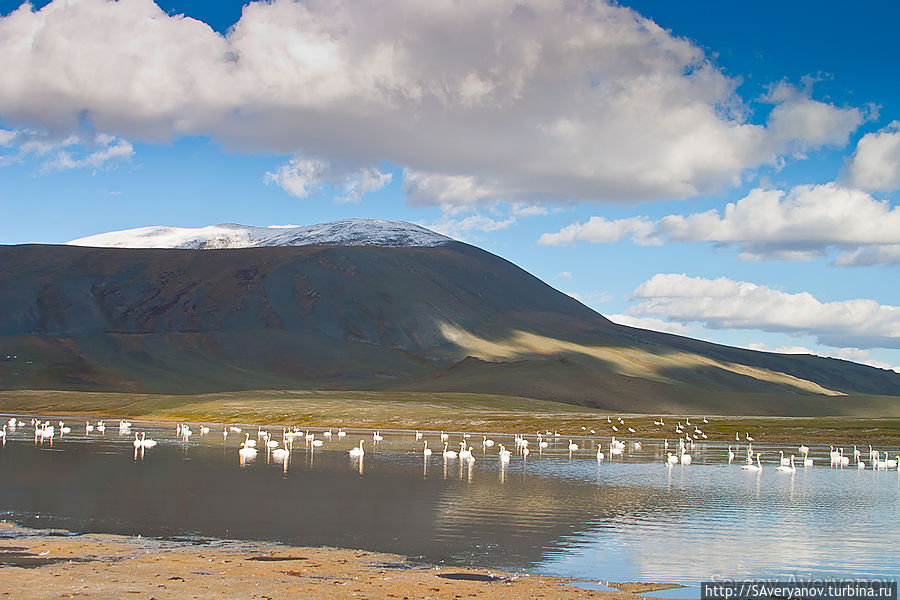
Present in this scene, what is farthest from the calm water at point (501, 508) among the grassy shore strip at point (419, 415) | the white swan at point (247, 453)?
the grassy shore strip at point (419, 415)

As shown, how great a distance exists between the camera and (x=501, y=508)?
3284cm

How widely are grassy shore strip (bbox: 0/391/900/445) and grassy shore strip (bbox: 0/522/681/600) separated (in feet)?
230

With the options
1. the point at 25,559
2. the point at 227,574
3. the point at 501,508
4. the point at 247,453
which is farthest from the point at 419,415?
the point at 227,574

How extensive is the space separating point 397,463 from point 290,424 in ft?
168

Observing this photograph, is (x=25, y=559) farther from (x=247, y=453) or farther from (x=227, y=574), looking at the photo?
(x=247, y=453)

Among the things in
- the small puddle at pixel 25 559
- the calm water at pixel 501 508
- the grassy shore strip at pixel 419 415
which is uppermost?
the grassy shore strip at pixel 419 415

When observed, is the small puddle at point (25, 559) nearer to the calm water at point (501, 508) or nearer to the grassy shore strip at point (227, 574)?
the grassy shore strip at point (227, 574)

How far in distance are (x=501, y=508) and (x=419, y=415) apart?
71920 millimetres

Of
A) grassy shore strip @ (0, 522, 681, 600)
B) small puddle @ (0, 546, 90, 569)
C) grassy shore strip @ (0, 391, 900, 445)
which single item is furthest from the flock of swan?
small puddle @ (0, 546, 90, 569)

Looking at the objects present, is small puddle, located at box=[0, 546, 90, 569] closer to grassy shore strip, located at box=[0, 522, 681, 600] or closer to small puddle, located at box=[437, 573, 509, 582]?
grassy shore strip, located at box=[0, 522, 681, 600]

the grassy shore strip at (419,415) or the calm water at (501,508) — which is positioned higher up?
the grassy shore strip at (419,415)

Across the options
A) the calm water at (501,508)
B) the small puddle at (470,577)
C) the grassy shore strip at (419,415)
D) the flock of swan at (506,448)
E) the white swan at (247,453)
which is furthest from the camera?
the grassy shore strip at (419,415)

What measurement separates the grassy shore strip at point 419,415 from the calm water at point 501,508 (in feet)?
120

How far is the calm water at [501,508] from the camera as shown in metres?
24.0
